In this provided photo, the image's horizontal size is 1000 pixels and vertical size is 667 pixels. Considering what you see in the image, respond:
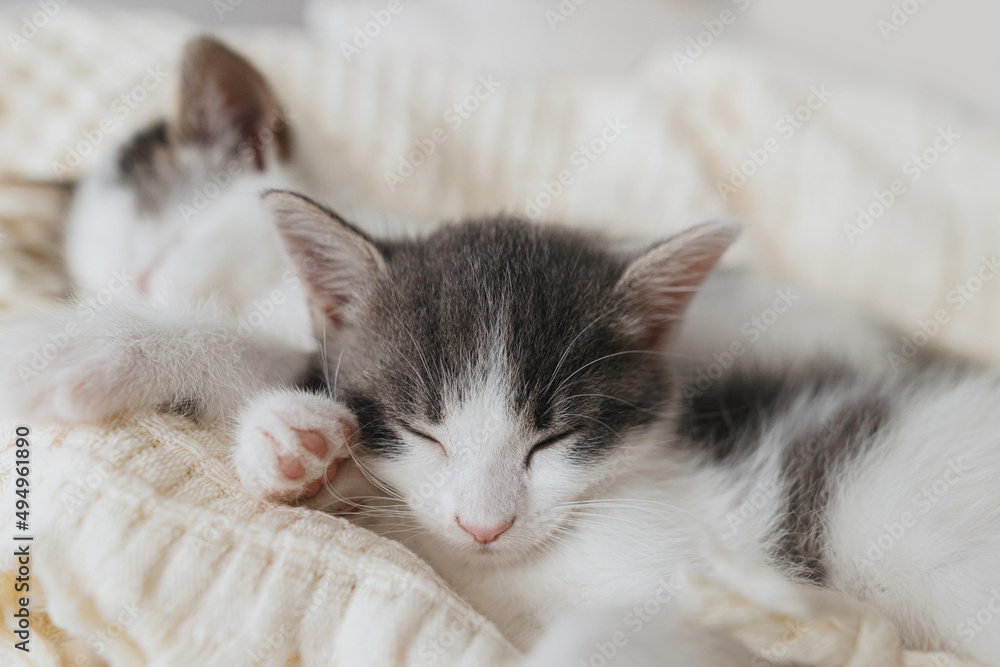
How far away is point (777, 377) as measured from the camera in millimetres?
1274

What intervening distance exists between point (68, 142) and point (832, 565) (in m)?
1.94

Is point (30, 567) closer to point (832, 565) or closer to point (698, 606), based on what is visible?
point (698, 606)

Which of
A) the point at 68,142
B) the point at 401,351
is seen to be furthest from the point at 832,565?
the point at 68,142
